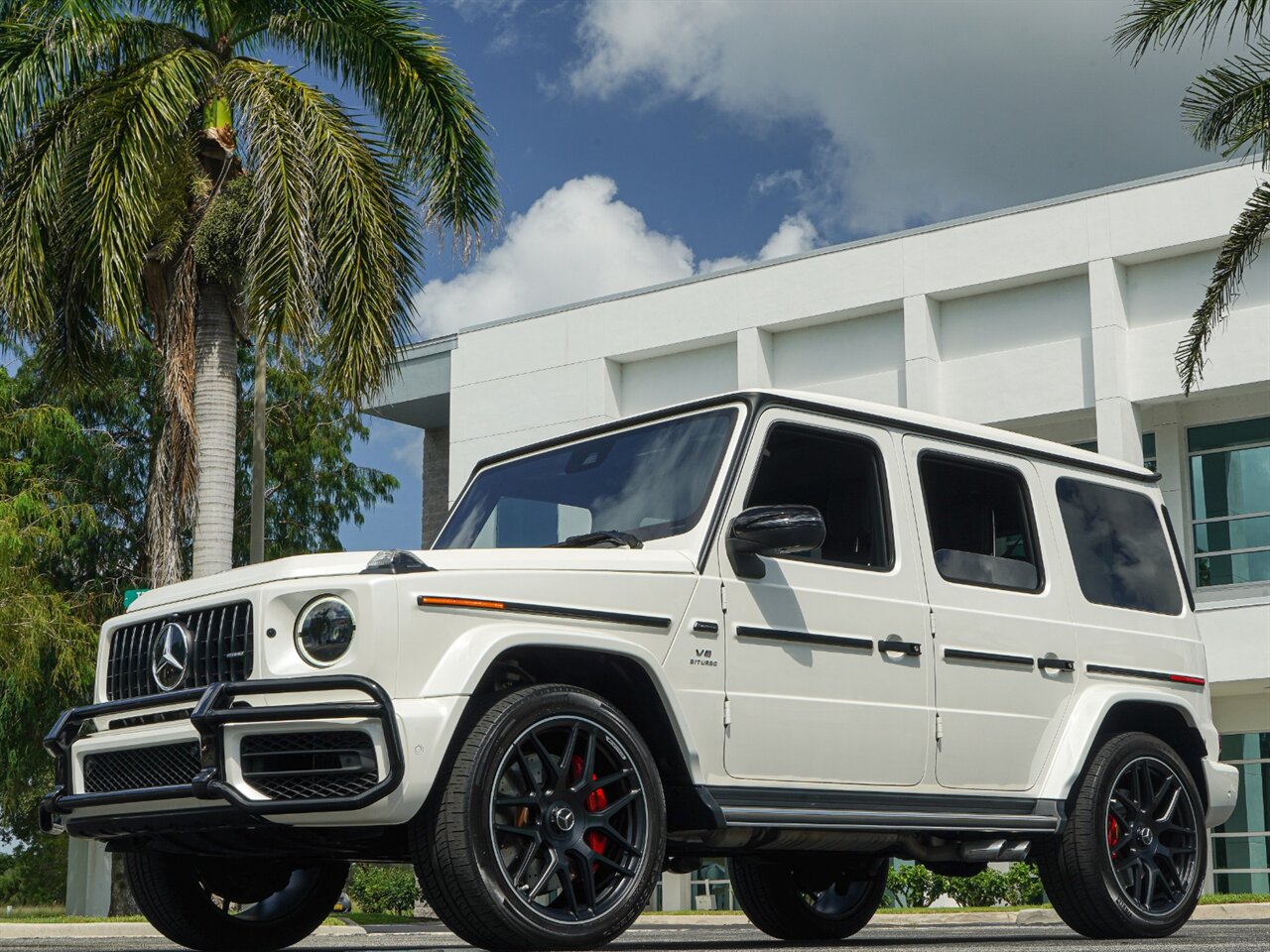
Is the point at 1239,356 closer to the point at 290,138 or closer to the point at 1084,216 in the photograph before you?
the point at 1084,216

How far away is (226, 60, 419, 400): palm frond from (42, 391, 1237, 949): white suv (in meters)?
8.57

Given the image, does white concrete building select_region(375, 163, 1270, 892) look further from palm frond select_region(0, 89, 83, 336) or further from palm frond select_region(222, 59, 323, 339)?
palm frond select_region(0, 89, 83, 336)

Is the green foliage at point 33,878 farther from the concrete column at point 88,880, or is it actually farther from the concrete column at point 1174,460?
the concrete column at point 1174,460

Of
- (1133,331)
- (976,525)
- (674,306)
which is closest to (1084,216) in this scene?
(1133,331)

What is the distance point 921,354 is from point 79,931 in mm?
18570

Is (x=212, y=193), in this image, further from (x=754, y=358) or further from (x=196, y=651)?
(x=754, y=358)

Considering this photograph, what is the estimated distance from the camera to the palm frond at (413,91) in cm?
1767

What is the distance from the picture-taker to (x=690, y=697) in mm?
6273

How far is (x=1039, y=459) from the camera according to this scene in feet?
26.6

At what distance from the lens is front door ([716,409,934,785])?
6527 millimetres

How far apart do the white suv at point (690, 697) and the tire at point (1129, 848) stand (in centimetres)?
2

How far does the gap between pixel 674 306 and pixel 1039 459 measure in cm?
2457

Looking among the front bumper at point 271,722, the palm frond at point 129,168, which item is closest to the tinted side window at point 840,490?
the front bumper at point 271,722

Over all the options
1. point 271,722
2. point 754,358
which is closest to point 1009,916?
point 754,358
